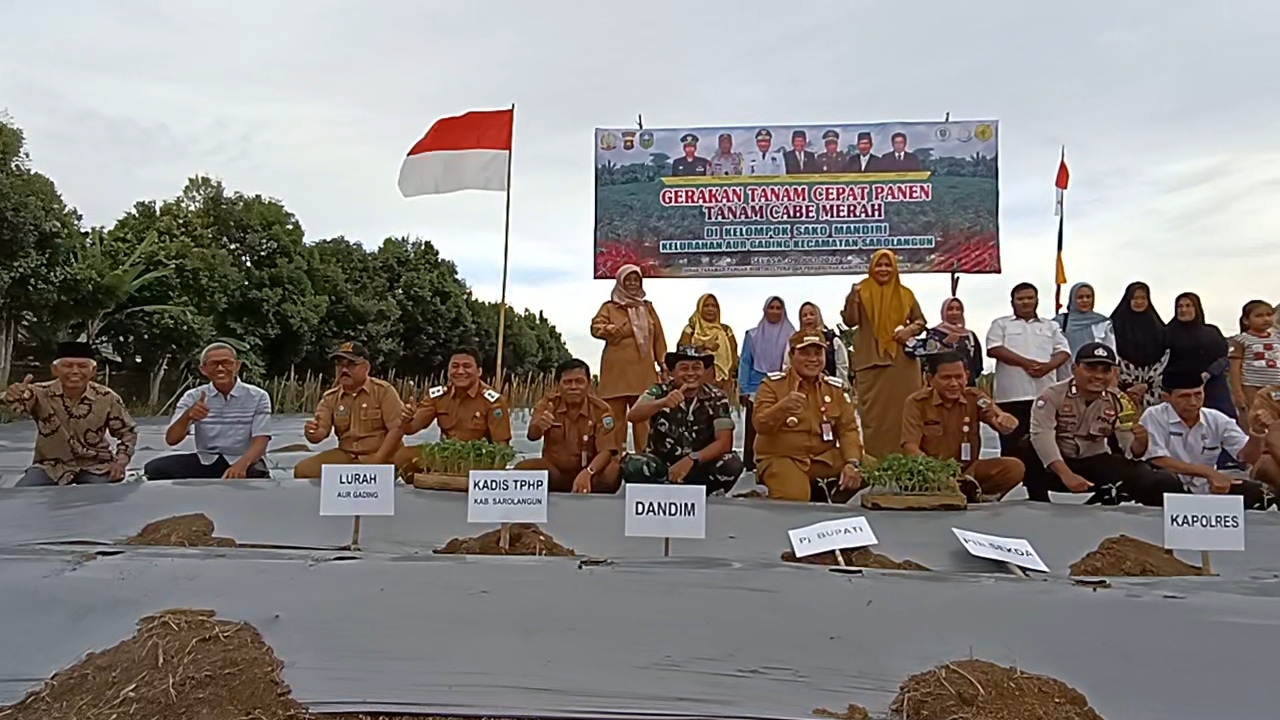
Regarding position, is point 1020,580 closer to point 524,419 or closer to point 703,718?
point 703,718

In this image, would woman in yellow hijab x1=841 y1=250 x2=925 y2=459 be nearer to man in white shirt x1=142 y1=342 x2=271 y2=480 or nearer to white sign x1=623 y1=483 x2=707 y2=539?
white sign x1=623 y1=483 x2=707 y2=539

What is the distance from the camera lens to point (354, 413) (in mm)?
4090

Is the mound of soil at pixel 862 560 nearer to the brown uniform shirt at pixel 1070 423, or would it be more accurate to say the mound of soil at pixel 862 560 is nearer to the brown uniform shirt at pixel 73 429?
the brown uniform shirt at pixel 1070 423

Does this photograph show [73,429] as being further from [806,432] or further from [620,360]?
[806,432]

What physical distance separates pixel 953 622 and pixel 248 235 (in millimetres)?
17944

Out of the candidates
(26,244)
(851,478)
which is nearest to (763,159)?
(851,478)

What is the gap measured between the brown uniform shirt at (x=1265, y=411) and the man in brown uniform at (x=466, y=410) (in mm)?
2854

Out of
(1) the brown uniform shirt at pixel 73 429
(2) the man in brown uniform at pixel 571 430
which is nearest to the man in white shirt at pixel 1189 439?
(2) the man in brown uniform at pixel 571 430

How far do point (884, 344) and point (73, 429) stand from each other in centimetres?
362

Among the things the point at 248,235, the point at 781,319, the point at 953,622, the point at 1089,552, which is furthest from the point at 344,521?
the point at 248,235

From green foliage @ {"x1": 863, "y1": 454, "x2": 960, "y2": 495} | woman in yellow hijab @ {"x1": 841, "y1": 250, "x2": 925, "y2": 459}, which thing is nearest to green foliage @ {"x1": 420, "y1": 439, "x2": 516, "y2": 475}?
green foliage @ {"x1": 863, "y1": 454, "x2": 960, "y2": 495}

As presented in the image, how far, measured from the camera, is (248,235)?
57.9 ft

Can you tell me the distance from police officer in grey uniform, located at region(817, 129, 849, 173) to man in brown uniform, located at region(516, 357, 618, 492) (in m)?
4.63

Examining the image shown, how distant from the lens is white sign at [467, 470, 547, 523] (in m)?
2.51
